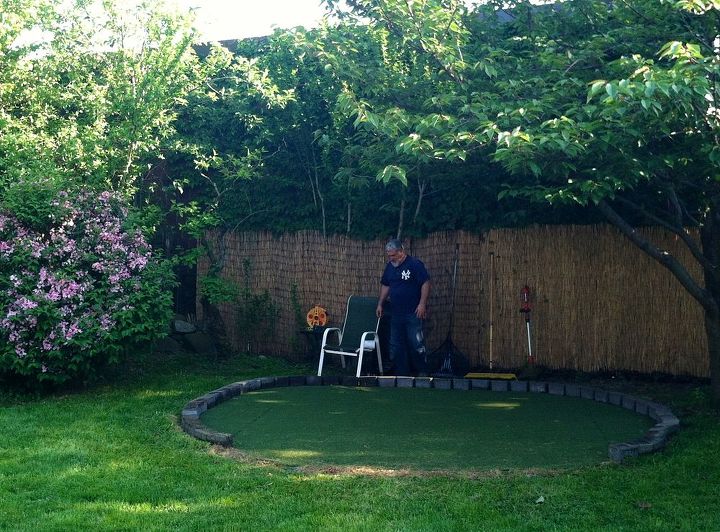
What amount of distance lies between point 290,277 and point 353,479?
18.9ft

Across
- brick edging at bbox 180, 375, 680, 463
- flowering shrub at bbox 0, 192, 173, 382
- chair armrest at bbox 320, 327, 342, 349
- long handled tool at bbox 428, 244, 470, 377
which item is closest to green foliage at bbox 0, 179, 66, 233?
flowering shrub at bbox 0, 192, 173, 382

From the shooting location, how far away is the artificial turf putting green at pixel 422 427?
535 cm

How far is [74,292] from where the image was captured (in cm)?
754

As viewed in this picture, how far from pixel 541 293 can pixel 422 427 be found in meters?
3.05

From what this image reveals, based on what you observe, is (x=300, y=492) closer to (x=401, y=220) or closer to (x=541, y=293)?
(x=541, y=293)

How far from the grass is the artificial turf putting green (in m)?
0.40

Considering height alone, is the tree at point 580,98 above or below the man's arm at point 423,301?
above

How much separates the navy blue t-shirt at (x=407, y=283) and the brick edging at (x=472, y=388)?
84 centimetres

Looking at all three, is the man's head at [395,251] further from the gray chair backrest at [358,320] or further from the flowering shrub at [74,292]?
the flowering shrub at [74,292]

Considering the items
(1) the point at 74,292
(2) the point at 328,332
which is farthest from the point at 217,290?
(1) the point at 74,292

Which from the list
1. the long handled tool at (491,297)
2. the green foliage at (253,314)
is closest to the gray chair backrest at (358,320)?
the long handled tool at (491,297)

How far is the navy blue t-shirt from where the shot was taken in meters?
8.82

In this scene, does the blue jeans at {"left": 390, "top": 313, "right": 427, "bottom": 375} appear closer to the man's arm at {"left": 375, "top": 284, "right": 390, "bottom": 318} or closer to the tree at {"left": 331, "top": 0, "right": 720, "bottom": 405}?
the man's arm at {"left": 375, "top": 284, "right": 390, "bottom": 318}

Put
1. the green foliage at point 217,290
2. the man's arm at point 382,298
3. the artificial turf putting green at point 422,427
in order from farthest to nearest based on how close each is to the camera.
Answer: the green foliage at point 217,290 → the man's arm at point 382,298 → the artificial turf putting green at point 422,427
